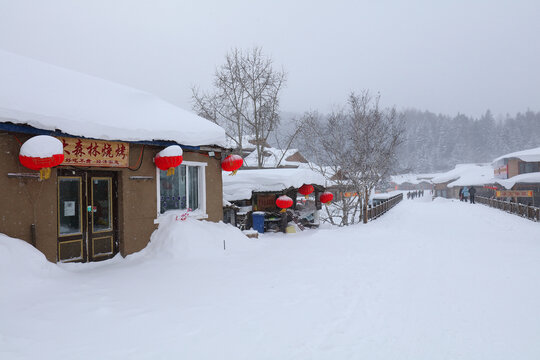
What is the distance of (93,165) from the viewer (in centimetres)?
771

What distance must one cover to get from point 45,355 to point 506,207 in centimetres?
2946

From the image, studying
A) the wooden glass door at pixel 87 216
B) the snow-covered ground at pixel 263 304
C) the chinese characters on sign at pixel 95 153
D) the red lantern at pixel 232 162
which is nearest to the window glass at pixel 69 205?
the wooden glass door at pixel 87 216

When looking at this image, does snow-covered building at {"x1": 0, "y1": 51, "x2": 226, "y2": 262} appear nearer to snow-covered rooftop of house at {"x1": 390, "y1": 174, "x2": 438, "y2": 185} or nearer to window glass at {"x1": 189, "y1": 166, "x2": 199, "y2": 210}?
window glass at {"x1": 189, "y1": 166, "x2": 199, "y2": 210}

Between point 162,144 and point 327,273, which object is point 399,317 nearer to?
point 327,273

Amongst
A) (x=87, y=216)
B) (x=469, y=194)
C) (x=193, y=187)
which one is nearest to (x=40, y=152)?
(x=87, y=216)

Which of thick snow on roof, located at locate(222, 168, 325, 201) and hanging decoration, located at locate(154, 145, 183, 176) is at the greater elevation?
hanging decoration, located at locate(154, 145, 183, 176)

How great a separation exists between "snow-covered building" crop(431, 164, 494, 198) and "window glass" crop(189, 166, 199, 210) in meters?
46.2

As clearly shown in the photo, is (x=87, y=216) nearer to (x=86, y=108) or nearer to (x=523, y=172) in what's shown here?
(x=86, y=108)

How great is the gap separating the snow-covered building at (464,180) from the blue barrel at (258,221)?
41919mm

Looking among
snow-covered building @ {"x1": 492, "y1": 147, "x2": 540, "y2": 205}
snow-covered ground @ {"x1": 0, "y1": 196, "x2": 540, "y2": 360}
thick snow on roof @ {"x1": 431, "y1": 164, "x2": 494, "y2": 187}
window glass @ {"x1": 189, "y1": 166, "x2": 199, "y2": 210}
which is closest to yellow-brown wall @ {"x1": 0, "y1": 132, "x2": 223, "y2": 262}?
snow-covered ground @ {"x1": 0, "y1": 196, "x2": 540, "y2": 360}

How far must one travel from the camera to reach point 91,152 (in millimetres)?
7676

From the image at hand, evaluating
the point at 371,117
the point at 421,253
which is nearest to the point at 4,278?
the point at 421,253

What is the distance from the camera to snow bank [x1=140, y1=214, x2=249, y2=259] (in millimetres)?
8531

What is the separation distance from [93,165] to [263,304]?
5094 mm
